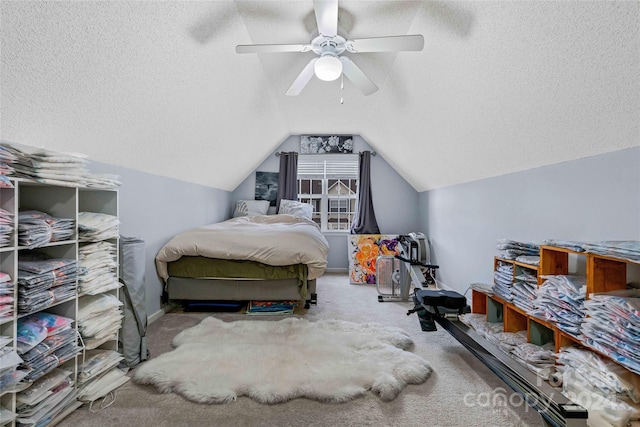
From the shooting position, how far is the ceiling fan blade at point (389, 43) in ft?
5.45

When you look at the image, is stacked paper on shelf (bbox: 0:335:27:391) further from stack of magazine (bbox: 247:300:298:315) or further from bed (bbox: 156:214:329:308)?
stack of magazine (bbox: 247:300:298:315)

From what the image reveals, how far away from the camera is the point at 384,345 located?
6.66ft

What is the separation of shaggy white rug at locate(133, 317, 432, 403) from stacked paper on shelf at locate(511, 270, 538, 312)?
2.62ft

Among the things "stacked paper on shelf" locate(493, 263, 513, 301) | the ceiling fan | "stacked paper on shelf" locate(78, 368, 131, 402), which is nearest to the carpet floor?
"stacked paper on shelf" locate(78, 368, 131, 402)

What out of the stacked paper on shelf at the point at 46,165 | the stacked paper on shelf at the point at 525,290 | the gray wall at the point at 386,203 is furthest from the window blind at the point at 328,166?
the stacked paper on shelf at the point at 46,165

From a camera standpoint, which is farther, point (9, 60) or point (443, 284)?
point (443, 284)

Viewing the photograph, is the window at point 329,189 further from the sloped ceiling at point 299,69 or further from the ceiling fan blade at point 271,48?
the ceiling fan blade at point 271,48

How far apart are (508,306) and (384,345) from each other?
0.95 metres

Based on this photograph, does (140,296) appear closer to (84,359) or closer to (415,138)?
(84,359)

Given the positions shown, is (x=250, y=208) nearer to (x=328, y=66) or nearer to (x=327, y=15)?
(x=328, y=66)

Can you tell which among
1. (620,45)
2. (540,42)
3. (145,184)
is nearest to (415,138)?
(540,42)

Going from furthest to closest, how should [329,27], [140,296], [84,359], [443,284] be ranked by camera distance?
[443,284], [140,296], [329,27], [84,359]

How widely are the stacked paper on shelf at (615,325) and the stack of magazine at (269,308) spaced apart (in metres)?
2.18

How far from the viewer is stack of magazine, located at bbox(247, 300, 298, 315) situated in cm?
275
